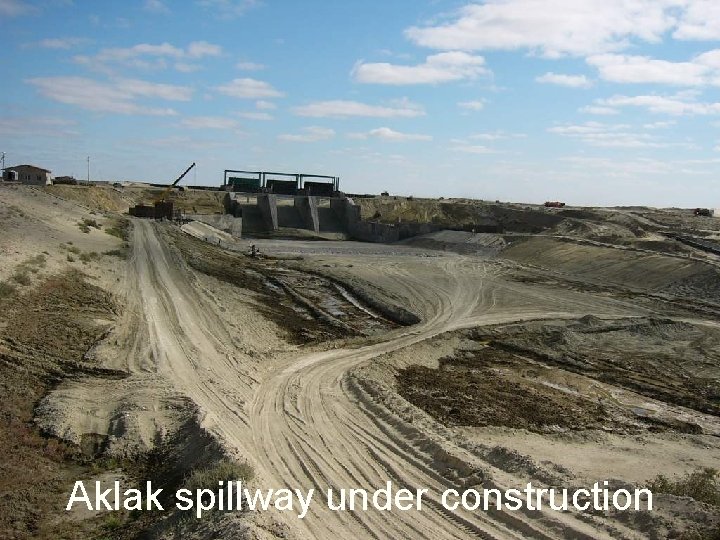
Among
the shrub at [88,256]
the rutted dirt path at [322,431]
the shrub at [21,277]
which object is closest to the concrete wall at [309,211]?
the shrub at [88,256]

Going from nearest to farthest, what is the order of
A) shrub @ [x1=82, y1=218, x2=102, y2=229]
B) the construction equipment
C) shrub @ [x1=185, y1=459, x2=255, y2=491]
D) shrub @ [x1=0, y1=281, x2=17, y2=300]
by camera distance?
1. shrub @ [x1=185, y1=459, x2=255, y2=491]
2. shrub @ [x1=0, y1=281, x2=17, y2=300]
3. shrub @ [x1=82, y1=218, x2=102, y2=229]
4. the construction equipment

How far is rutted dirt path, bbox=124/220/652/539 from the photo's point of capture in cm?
949

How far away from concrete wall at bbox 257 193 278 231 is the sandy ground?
33.9m

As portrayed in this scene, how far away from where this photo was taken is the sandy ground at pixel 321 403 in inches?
388

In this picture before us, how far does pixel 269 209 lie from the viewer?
71.2m

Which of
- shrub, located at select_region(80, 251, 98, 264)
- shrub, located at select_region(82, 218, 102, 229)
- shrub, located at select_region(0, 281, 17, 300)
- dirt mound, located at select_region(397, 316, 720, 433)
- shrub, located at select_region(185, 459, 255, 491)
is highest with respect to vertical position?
shrub, located at select_region(82, 218, 102, 229)

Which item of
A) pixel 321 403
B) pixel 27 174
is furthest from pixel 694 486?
pixel 27 174

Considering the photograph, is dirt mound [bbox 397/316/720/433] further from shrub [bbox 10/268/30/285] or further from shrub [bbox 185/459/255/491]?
shrub [bbox 10/268/30/285]

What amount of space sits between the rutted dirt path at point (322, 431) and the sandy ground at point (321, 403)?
42 mm

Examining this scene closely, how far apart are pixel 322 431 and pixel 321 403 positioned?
2251 millimetres

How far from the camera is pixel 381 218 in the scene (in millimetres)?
78125

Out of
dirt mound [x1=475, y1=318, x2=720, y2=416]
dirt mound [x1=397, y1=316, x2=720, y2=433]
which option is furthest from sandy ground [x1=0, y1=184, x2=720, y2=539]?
dirt mound [x1=475, y1=318, x2=720, y2=416]

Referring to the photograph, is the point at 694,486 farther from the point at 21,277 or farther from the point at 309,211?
the point at 309,211

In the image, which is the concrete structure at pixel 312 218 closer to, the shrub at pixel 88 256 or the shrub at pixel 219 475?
the shrub at pixel 88 256
